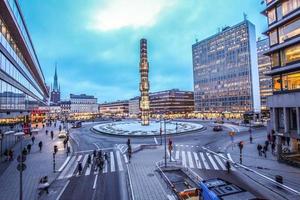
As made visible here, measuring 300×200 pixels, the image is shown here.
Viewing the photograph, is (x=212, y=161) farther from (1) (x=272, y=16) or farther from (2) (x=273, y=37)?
(1) (x=272, y=16)

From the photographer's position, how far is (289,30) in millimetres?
31750

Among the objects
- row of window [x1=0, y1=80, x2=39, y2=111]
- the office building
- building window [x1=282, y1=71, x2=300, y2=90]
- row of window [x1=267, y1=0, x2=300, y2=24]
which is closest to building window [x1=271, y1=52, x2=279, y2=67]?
building window [x1=282, y1=71, x2=300, y2=90]

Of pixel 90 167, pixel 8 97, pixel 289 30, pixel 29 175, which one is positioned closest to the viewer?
pixel 29 175

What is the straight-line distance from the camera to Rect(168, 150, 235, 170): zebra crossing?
83.7 ft

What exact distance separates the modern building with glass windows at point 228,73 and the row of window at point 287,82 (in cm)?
8260

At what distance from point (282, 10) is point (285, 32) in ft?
12.1

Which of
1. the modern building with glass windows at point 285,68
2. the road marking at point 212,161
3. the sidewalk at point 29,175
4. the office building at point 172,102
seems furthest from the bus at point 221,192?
the office building at point 172,102

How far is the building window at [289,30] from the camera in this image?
3020 cm

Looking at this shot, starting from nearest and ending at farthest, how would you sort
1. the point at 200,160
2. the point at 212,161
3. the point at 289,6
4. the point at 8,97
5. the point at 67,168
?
the point at 67,168
the point at 212,161
the point at 200,160
the point at 289,6
the point at 8,97

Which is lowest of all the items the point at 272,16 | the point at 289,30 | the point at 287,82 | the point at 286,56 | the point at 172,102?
the point at 287,82

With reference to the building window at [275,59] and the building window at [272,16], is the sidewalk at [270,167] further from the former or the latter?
the building window at [272,16]

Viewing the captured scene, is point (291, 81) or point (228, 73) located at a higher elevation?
point (228, 73)

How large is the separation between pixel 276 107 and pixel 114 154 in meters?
27.3

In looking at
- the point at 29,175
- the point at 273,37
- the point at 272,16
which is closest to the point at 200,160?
the point at 29,175
